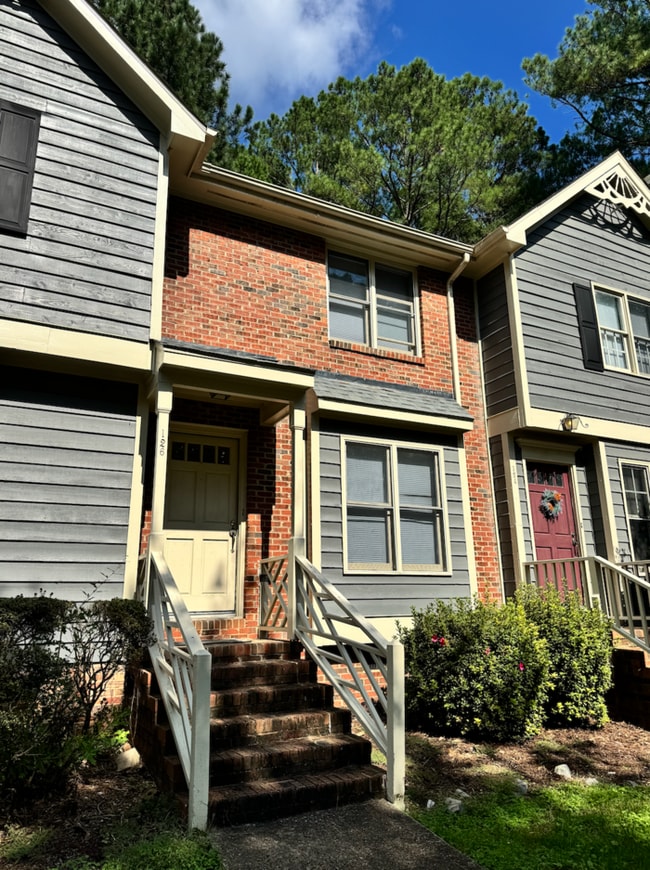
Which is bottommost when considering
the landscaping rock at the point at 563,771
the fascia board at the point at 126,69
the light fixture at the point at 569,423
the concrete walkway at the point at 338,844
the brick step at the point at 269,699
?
the landscaping rock at the point at 563,771

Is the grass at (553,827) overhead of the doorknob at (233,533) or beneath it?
beneath

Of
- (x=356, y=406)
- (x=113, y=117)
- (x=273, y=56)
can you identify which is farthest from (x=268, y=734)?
(x=273, y=56)

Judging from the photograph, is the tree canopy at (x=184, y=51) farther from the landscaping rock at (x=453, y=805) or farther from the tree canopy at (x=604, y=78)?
the landscaping rock at (x=453, y=805)

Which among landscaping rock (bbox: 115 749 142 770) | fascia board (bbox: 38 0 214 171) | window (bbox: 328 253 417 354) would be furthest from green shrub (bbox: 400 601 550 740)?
fascia board (bbox: 38 0 214 171)

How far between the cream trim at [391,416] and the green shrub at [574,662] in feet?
8.48

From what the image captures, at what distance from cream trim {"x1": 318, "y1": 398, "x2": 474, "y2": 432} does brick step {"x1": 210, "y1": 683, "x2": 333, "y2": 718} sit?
3417 mm

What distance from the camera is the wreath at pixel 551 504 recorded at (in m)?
9.53

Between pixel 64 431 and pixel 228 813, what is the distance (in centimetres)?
392

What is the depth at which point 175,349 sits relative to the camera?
6262 millimetres

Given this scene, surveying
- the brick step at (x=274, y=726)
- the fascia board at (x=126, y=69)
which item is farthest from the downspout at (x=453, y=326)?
the brick step at (x=274, y=726)

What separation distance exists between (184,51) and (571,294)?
37.3ft

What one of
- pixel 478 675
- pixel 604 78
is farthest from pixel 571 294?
pixel 604 78

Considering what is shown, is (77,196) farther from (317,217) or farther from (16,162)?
(317,217)

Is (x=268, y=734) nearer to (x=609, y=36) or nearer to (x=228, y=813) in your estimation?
(x=228, y=813)
